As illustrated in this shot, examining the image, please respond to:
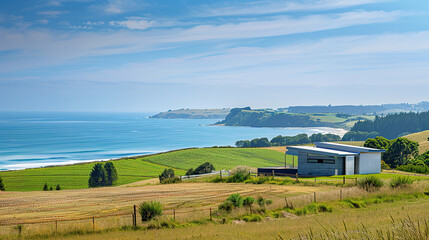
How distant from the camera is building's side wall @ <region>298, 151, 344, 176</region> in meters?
48.1

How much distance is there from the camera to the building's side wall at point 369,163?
4978 cm

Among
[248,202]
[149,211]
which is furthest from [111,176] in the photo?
[149,211]

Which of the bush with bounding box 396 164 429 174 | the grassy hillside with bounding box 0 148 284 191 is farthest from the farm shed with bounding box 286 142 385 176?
the grassy hillside with bounding box 0 148 284 191

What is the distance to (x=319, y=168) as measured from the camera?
4916 centimetres

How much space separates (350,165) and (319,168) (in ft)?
12.0

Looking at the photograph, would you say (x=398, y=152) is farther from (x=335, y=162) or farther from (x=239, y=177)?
(x=239, y=177)

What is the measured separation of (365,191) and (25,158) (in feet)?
438

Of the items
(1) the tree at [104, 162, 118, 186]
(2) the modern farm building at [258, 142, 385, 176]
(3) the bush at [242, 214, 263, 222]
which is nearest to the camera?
(3) the bush at [242, 214, 263, 222]

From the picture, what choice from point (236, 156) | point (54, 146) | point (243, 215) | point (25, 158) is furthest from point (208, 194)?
point (54, 146)

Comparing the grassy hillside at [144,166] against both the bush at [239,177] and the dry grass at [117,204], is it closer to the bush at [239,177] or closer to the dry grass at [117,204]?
the bush at [239,177]

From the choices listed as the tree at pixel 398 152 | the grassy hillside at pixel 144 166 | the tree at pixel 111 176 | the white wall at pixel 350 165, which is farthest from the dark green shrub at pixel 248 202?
the tree at pixel 398 152

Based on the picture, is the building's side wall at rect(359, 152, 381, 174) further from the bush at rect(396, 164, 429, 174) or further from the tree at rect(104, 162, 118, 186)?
the tree at rect(104, 162, 118, 186)

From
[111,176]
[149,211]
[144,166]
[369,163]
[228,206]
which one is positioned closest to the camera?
[149,211]

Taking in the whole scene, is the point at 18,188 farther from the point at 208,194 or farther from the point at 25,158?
the point at 25,158
